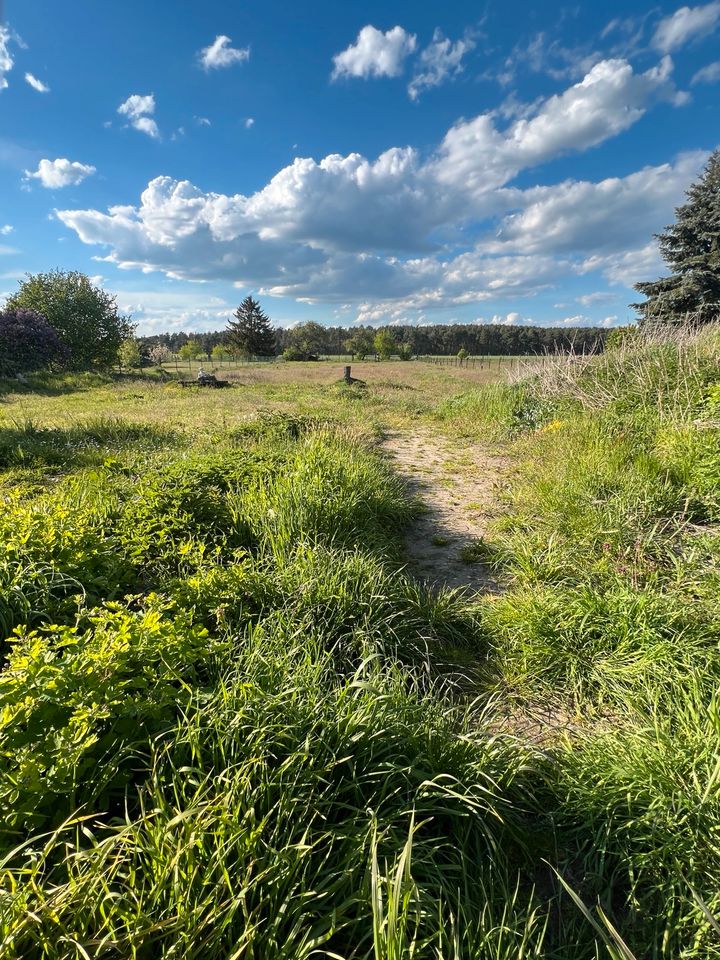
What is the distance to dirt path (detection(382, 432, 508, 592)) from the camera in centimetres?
414

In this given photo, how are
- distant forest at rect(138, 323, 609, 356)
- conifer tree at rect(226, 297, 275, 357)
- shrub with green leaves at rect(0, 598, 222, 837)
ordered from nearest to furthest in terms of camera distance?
shrub with green leaves at rect(0, 598, 222, 837) → conifer tree at rect(226, 297, 275, 357) → distant forest at rect(138, 323, 609, 356)

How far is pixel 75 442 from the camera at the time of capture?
7.89m

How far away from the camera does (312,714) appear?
1784 mm

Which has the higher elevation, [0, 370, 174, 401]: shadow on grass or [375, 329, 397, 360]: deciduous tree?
[375, 329, 397, 360]: deciduous tree

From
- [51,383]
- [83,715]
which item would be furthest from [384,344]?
[83,715]

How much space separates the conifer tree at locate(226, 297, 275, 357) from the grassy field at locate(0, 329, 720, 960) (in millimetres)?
60750

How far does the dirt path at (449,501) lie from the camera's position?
4.14 m

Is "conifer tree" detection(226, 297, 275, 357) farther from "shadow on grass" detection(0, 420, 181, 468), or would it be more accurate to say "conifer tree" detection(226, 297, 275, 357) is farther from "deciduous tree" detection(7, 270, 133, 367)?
"shadow on grass" detection(0, 420, 181, 468)

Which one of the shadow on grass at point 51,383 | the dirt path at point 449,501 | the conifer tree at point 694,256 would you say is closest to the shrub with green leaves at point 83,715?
the dirt path at point 449,501

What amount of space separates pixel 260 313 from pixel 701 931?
6617 centimetres

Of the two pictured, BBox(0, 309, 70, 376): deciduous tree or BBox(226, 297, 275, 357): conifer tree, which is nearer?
BBox(0, 309, 70, 376): deciduous tree

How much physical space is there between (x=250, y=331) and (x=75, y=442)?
57.2m

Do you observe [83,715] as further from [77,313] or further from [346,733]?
[77,313]

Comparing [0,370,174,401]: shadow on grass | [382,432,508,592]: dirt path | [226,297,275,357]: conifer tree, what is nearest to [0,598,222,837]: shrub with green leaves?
[382,432,508,592]: dirt path
